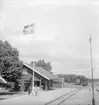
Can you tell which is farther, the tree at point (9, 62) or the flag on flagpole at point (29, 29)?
the tree at point (9, 62)

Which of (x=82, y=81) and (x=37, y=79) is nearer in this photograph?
(x=37, y=79)

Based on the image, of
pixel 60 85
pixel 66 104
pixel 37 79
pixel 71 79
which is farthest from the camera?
pixel 71 79

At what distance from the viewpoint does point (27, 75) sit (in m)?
41.3

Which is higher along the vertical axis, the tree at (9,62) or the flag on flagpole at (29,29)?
the flag on flagpole at (29,29)

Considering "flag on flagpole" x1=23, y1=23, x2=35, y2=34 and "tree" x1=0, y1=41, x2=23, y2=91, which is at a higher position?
"flag on flagpole" x1=23, y1=23, x2=35, y2=34

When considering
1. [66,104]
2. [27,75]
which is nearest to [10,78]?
[27,75]

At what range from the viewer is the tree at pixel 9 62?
31.4 m

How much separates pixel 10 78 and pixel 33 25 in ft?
34.6

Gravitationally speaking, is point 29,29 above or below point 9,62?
above

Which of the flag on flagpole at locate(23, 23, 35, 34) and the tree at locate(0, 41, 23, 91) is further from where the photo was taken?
the tree at locate(0, 41, 23, 91)

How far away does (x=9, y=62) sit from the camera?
3153 cm

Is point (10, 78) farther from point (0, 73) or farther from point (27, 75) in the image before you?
point (27, 75)

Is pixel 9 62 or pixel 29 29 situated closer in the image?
pixel 29 29

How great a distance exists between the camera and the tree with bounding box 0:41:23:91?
31375 mm
